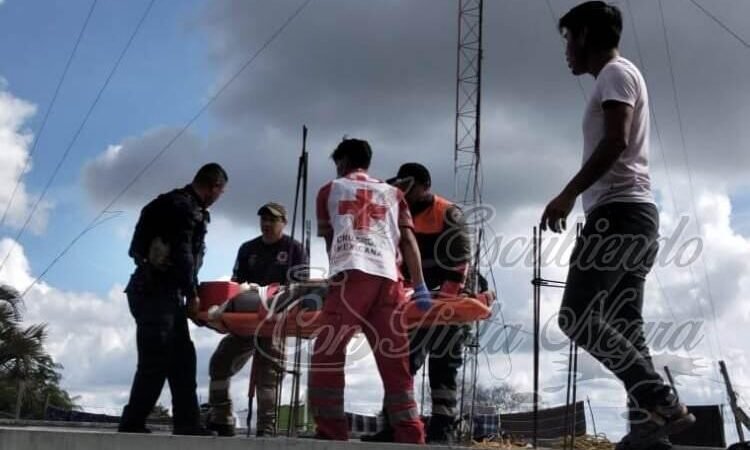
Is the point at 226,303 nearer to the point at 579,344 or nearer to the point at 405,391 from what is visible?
the point at 405,391

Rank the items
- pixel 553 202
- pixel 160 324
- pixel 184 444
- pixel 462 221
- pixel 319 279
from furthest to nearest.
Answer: pixel 462 221, pixel 319 279, pixel 160 324, pixel 184 444, pixel 553 202

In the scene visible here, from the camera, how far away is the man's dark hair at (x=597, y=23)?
147 inches

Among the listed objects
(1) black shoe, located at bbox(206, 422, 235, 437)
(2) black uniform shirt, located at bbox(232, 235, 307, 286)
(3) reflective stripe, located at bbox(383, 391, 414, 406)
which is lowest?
(1) black shoe, located at bbox(206, 422, 235, 437)

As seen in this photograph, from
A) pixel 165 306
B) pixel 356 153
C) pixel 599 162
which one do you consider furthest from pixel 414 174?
pixel 599 162

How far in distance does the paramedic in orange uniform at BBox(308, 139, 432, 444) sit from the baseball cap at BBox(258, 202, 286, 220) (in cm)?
168

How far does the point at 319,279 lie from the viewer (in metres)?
5.47

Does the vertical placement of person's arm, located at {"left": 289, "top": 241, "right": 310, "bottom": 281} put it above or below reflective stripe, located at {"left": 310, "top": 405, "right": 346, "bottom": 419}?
above

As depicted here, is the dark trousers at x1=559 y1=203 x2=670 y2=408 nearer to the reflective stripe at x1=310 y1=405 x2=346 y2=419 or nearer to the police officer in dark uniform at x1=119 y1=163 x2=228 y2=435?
the reflective stripe at x1=310 y1=405 x2=346 y2=419

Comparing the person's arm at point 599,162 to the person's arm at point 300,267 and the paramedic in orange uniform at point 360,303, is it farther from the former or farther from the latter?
the person's arm at point 300,267

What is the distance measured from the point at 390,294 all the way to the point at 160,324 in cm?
136

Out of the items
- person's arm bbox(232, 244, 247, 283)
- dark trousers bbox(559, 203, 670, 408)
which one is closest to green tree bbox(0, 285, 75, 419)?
person's arm bbox(232, 244, 247, 283)

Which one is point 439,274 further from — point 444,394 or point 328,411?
point 328,411

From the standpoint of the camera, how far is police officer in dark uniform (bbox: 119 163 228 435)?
4859 mm

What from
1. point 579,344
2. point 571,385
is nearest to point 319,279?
point 571,385
